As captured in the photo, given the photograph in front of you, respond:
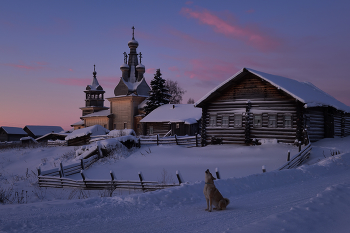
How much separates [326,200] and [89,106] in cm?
6491

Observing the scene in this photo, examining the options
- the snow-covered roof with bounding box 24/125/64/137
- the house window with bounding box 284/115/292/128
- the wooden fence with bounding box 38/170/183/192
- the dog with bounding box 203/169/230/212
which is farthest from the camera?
the snow-covered roof with bounding box 24/125/64/137

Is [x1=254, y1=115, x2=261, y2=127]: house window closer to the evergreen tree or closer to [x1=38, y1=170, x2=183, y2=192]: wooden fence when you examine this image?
[x1=38, y1=170, x2=183, y2=192]: wooden fence

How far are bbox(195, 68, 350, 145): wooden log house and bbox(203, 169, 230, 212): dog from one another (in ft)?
51.3

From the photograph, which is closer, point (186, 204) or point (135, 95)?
point (186, 204)

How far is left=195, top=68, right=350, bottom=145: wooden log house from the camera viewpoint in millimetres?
22203

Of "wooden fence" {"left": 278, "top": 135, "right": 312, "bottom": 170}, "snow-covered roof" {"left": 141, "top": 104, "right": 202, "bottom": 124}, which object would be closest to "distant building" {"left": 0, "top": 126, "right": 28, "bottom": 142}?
"snow-covered roof" {"left": 141, "top": 104, "right": 202, "bottom": 124}

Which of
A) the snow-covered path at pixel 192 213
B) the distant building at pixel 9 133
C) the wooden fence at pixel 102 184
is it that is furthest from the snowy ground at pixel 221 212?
the distant building at pixel 9 133

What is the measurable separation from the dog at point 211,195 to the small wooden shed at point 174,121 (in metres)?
29.6

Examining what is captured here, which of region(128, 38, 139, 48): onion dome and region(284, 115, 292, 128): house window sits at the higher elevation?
region(128, 38, 139, 48): onion dome

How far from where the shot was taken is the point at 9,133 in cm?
7312

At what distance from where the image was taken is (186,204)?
8195 mm

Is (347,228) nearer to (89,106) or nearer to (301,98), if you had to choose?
(301,98)

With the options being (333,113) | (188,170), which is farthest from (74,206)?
(333,113)

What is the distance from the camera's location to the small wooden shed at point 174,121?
3825 centimetres
